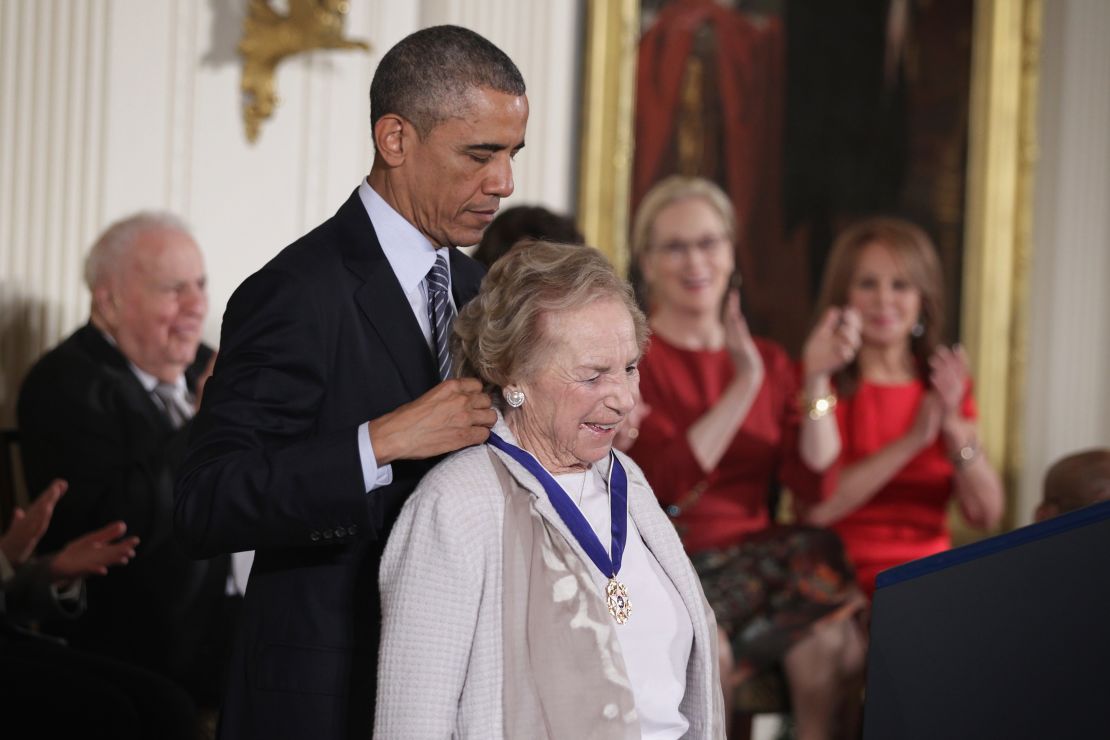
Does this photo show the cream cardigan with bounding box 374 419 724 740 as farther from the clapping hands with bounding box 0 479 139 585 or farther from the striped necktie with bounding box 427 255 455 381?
the clapping hands with bounding box 0 479 139 585

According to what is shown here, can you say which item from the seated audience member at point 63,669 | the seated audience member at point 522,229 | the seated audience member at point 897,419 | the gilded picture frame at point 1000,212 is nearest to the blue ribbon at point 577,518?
the seated audience member at point 63,669

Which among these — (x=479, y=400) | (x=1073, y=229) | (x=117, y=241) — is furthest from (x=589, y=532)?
(x=1073, y=229)

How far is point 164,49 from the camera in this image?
4.95 metres

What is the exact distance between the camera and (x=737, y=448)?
5594 millimetres

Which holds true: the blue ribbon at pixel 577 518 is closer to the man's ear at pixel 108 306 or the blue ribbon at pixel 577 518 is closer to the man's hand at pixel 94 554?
the man's hand at pixel 94 554

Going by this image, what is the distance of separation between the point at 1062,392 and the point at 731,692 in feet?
11.9

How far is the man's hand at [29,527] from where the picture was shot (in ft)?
12.4

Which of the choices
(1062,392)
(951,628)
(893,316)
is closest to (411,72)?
(951,628)

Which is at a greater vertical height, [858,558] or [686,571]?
[686,571]

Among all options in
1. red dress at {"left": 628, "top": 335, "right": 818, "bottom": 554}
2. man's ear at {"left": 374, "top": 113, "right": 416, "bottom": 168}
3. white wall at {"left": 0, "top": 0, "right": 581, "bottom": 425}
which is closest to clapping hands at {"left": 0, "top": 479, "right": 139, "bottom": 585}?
white wall at {"left": 0, "top": 0, "right": 581, "bottom": 425}

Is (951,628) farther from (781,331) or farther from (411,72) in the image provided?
(781,331)

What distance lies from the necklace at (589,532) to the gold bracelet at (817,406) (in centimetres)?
340

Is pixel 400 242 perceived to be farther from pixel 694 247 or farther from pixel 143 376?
pixel 694 247

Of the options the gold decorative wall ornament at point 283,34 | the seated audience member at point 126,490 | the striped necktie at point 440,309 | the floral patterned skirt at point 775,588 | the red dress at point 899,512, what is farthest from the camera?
the red dress at point 899,512
